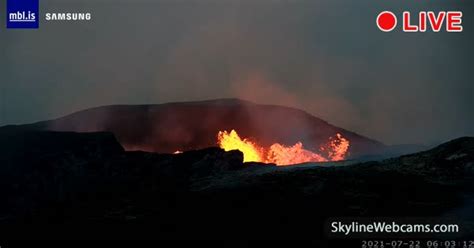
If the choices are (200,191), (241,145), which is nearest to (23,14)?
(200,191)

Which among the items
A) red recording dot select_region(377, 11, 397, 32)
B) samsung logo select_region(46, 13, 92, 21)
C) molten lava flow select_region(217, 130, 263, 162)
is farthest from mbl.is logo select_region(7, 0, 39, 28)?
molten lava flow select_region(217, 130, 263, 162)

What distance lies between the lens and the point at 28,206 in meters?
15.9

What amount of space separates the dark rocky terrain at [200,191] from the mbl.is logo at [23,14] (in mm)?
4457

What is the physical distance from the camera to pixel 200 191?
56.4 feet

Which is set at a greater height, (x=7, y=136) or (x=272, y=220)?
(x=7, y=136)

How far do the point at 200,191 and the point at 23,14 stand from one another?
8424 mm

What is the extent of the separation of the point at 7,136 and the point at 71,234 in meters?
9.13

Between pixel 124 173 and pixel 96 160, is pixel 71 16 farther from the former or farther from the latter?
pixel 96 160

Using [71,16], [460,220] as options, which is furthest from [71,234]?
[460,220]

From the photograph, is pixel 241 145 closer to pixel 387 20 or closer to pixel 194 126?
pixel 194 126

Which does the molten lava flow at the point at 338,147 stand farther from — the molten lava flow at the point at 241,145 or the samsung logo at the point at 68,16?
the samsung logo at the point at 68,16

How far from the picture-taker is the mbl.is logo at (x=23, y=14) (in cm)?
1111

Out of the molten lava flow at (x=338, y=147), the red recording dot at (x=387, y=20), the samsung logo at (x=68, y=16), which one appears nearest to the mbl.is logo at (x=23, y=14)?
the samsung logo at (x=68, y=16)

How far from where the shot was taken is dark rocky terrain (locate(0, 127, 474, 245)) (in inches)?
483
